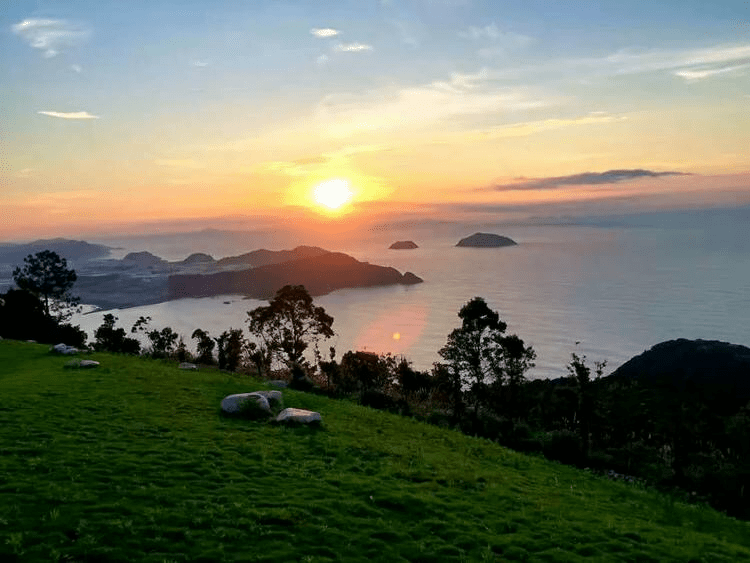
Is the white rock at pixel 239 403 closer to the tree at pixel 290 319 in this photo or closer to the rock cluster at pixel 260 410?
the rock cluster at pixel 260 410

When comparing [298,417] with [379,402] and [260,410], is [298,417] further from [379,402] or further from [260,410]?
[379,402]

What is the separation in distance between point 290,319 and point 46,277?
49.8 m

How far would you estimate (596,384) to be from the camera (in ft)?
228

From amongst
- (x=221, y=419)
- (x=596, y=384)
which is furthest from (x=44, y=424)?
(x=596, y=384)

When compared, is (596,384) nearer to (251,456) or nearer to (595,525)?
(595,525)

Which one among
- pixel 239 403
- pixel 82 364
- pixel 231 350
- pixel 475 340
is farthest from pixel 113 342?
pixel 239 403

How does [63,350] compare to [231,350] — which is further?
[231,350]

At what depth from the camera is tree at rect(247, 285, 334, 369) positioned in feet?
253

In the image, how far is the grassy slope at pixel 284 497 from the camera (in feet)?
44.0

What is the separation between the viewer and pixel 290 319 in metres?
78.4

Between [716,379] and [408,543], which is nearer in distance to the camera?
[408,543]

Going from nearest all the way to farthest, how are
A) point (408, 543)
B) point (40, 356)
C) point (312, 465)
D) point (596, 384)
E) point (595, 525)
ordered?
1. point (408, 543)
2. point (595, 525)
3. point (312, 465)
4. point (40, 356)
5. point (596, 384)

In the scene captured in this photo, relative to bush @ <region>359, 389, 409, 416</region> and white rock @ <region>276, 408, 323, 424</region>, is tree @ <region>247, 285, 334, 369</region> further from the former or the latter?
white rock @ <region>276, 408, 323, 424</region>

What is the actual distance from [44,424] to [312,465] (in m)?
12.5
